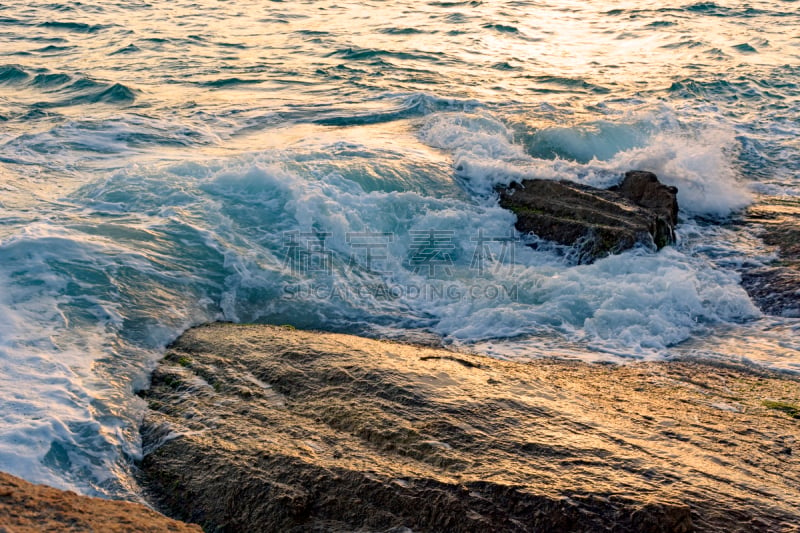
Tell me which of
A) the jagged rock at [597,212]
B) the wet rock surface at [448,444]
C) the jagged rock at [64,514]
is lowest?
the jagged rock at [597,212]

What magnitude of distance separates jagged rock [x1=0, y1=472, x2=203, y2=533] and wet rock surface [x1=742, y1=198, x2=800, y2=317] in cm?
528

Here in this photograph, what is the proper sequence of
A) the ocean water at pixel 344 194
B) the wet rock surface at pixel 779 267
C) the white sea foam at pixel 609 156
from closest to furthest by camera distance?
the ocean water at pixel 344 194, the wet rock surface at pixel 779 267, the white sea foam at pixel 609 156

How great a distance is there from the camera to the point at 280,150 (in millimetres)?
8734

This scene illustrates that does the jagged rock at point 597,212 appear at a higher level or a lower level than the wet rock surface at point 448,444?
lower

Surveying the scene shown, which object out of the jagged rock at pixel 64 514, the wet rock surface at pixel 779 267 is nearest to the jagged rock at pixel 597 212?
the wet rock surface at pixel 779 267

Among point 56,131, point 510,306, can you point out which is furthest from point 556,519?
point 56,131

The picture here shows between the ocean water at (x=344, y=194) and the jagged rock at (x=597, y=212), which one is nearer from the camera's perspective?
the ocean water at (x=344, y=194)

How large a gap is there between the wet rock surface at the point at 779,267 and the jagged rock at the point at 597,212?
95 centimetres

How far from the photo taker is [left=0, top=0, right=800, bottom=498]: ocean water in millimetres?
4980

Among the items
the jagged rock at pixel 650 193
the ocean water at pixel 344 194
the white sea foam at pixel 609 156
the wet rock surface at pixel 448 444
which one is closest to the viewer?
the wet rock surface at pixel 448 444

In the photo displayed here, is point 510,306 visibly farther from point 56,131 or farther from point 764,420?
point 56,131

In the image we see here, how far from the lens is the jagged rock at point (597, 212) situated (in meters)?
6.79

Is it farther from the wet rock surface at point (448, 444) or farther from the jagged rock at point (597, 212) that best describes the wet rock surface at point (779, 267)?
the wet rock surface at point (448, 444)

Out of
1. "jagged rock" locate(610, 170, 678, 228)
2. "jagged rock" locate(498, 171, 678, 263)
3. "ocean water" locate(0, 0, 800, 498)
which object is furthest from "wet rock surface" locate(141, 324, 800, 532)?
"jagged rock" locate(610, 170, 678, 228)
